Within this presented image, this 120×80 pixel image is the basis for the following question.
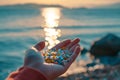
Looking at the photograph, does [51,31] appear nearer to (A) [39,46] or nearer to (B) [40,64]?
(A) [39,46]

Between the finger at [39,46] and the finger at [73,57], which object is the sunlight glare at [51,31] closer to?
the finger at [73,57]

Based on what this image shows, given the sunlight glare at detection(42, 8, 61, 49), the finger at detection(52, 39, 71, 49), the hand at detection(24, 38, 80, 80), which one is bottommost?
the hand at detection(24, 38, 80, 80)

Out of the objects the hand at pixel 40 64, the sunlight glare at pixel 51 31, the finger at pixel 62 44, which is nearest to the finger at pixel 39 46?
the hand at pixel 40 64

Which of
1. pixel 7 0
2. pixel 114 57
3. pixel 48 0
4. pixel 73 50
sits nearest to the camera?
pixel 73 50

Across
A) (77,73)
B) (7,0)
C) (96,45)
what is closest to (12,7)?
(7,0)

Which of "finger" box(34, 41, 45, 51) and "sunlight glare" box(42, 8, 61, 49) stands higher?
"sunlight glare" box(42, 8, 61, 49)

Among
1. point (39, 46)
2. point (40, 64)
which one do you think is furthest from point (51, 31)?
point (40, 64)

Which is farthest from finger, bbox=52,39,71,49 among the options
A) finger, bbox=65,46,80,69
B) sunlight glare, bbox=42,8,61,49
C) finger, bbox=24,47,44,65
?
finger, bbox=24,47,44,65

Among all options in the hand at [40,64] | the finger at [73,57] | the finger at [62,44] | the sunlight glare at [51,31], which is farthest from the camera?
the sunlight glare at [51,31]

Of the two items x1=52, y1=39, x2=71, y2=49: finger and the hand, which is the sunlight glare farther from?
the hand

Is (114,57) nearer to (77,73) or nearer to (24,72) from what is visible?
(77,73)

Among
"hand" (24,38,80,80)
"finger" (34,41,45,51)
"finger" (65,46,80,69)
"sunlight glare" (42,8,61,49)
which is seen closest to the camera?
"hand" (24,38,80,80)
